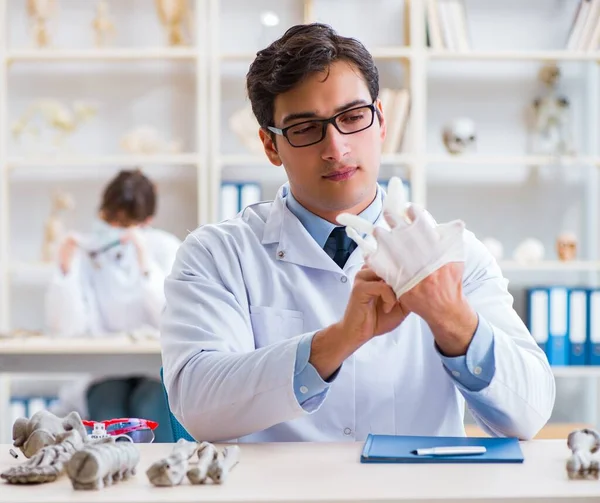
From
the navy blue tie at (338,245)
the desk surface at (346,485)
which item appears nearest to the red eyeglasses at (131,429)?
the desk surface at (346,485)

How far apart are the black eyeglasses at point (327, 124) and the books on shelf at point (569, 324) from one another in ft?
→ 8.12

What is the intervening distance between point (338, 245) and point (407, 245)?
461 millimetres

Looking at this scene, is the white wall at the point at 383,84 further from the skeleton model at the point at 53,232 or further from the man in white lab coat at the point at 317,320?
the man in white lab coat at the point at 317,320

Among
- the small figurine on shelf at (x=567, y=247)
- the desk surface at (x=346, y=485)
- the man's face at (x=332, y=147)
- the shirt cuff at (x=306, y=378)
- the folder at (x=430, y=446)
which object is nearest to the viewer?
the desk surface at (x=346, y=485)

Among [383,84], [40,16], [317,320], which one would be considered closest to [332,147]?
[317,320]

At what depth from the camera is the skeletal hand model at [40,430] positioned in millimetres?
1225

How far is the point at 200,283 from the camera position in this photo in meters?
1.53

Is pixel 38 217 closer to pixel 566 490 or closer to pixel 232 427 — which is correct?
pixel 232 427

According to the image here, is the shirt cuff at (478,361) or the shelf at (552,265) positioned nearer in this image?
the shirt cuff at (478,361)

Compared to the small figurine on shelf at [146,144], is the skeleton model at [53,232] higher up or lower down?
lower down

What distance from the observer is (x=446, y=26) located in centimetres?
396

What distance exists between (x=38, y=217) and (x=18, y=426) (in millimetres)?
3089

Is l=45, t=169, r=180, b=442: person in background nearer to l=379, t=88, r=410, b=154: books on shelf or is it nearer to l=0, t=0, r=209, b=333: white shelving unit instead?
l=0, t=0, r=209, b=333: white shelving unit

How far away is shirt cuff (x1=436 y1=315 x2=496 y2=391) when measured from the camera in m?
1.33
